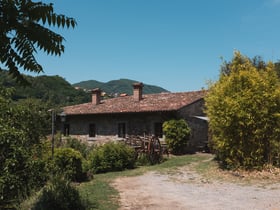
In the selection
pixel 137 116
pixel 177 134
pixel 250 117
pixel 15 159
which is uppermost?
pixel 137 116

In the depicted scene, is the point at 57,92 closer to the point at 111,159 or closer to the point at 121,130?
the point at 121,130

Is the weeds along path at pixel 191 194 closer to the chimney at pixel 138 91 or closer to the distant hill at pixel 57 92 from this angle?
the chimney at pixel 138 91

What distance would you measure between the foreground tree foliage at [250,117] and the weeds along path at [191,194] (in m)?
2.27

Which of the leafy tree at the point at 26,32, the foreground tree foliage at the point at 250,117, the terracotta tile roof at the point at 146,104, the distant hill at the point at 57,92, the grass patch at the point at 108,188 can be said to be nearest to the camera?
the leafy tree at the point at 26,32

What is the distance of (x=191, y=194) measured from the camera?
991 centimetres

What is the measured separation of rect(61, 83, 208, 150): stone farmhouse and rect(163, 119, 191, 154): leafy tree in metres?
0.94

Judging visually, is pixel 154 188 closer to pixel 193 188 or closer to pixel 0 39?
pixel 193 188

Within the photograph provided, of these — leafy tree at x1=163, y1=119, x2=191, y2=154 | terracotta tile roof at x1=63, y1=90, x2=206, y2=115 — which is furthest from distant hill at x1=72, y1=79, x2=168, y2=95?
leafy tree at x1=163, y1=119, x2=191, y2=154

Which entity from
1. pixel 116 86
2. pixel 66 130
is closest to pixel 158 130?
pixel 66 130

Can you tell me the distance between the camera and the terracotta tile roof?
23.3m

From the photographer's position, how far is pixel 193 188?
10.9 meters

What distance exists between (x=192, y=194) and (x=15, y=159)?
204 inches

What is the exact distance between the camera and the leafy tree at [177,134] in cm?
2170

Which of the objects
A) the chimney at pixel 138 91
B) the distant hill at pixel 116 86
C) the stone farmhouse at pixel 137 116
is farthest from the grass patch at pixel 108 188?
the distant hill at pixel 116 86
